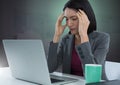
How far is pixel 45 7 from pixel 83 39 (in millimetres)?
695

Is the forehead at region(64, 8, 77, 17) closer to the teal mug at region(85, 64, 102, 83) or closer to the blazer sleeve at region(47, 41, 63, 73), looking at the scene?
the blazer sleeve at region(47, 41, 63, 73)

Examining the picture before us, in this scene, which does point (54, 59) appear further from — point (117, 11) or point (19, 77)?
point (117, 11)

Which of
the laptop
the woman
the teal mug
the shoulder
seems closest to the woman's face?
the woman

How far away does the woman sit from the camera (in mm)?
1736

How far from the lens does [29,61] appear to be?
3.81ft

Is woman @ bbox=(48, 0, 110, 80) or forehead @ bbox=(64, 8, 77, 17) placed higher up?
forehead @ bbox=(64, 8, 77, 17)

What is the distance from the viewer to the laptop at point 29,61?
3.56ft

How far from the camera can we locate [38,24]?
2143mm

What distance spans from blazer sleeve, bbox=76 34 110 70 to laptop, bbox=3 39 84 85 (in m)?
0.30

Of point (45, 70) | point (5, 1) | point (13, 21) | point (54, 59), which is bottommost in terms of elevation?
point (54, 59)

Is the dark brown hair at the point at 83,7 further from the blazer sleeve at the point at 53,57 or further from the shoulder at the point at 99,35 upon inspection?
the blazer sleeve at the point at 53,57

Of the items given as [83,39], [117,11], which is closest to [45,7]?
[83,39]

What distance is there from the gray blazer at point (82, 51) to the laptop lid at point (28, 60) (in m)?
0.48

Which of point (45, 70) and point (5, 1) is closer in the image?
point (45, 70)
